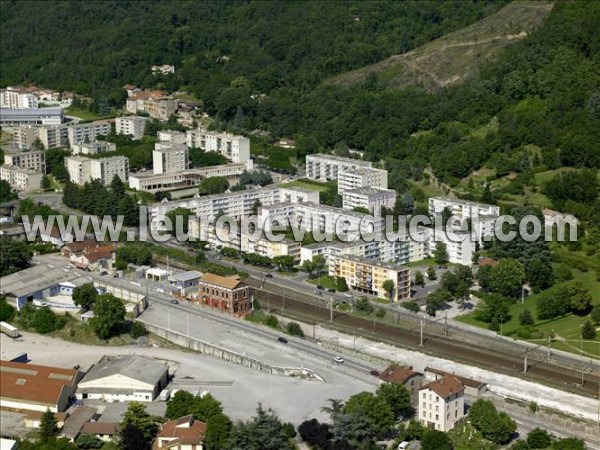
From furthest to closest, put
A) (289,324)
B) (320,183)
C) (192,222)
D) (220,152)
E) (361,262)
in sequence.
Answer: (220,152) → (320,183) → (192,222) → (361,262) → (289,324)

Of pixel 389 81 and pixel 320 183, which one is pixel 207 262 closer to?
pixel 320 183

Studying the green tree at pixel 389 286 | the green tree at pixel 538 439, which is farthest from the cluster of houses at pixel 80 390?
the green tree at pixel 389 286

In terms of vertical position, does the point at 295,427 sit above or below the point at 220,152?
below

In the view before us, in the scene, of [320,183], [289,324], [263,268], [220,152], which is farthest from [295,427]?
[220,152]

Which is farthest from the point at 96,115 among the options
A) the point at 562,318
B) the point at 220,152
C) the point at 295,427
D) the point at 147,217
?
the point at 295,427

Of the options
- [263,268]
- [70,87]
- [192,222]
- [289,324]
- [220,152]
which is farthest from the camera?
[70,87]

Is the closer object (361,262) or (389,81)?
(361,262)

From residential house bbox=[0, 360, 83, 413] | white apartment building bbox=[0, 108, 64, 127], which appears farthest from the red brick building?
white apartment building bbox=[0, 108, 64, 127]
